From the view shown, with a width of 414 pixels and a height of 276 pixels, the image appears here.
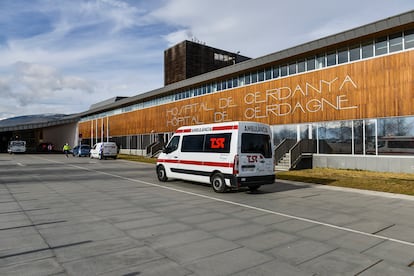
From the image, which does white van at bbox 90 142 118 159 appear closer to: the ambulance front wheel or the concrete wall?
the ambulance front wheel

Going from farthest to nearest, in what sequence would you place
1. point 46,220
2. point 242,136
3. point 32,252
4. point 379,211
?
point 242,136 < point 379,211 < point 46,220 < point 32,252

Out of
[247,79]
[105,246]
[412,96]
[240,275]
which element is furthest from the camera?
[247,79]

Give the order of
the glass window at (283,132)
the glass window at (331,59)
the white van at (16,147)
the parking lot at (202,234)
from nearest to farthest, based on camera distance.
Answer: the parking lot at (202,234) < the glass window at (331,59) < the glass window at (283,132) < the white van at (16,147)

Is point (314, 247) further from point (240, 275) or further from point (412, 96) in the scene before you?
point (412, 96)

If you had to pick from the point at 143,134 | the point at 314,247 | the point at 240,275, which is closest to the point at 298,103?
the point at 314,247

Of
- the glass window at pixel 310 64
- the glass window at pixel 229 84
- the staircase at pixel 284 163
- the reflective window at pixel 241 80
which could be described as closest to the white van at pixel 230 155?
the staircase at pixel 284 163

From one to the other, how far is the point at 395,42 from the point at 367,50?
5.32ft

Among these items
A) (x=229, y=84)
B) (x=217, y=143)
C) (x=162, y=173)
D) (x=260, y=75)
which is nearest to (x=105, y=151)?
(x=229, y=84)

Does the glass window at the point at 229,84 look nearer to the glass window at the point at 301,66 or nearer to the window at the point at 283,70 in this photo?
the window at the point at 283,70

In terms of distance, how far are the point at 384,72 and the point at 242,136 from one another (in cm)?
1236

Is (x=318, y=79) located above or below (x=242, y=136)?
above

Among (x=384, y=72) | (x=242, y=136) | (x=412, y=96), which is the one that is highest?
(x=384, y=72)

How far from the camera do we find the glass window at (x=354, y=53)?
67.4ft

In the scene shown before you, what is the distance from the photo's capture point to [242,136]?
1144cm
